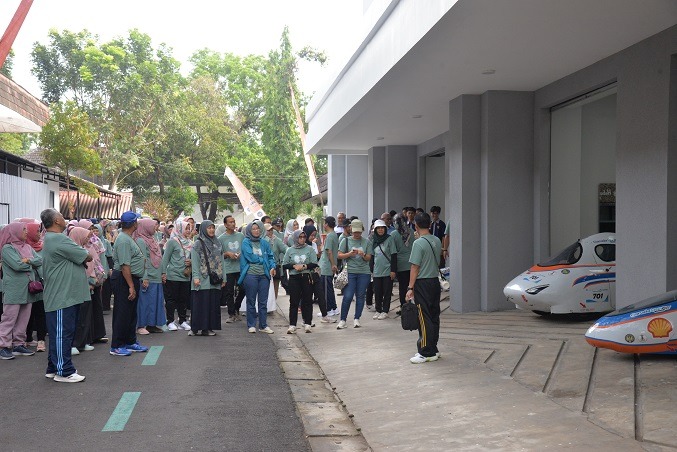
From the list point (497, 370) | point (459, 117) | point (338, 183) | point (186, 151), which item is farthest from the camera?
point (186, 151)

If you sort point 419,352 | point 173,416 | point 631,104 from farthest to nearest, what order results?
point 631,104 < point 419,352 < point 173,416

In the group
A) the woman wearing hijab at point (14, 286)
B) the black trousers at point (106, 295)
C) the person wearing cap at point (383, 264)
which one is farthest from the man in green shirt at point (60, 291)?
the black trousers at point (106, 295)

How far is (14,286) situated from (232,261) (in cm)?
449

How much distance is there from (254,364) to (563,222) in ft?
23.5

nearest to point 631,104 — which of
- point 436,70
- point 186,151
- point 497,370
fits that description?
point 436,70

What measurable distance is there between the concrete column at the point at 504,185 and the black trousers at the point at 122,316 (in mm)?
6420

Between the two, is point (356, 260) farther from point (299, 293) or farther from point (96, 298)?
point (96, 298)

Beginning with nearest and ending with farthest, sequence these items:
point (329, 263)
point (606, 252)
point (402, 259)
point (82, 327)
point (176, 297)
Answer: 1. point (82, 327)
2. point (606, 252)
3. point (176, 297)
4. point (402, 259)
5. point (329, 263)

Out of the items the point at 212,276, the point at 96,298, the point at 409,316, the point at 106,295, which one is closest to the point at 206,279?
the point at 212,276

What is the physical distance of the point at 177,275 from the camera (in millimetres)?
13781

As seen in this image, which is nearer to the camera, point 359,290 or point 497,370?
point 497,370

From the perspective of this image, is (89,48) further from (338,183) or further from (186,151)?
(338,183)

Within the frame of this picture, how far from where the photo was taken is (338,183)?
3159 cm

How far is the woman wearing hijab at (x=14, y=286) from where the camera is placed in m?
10.5
